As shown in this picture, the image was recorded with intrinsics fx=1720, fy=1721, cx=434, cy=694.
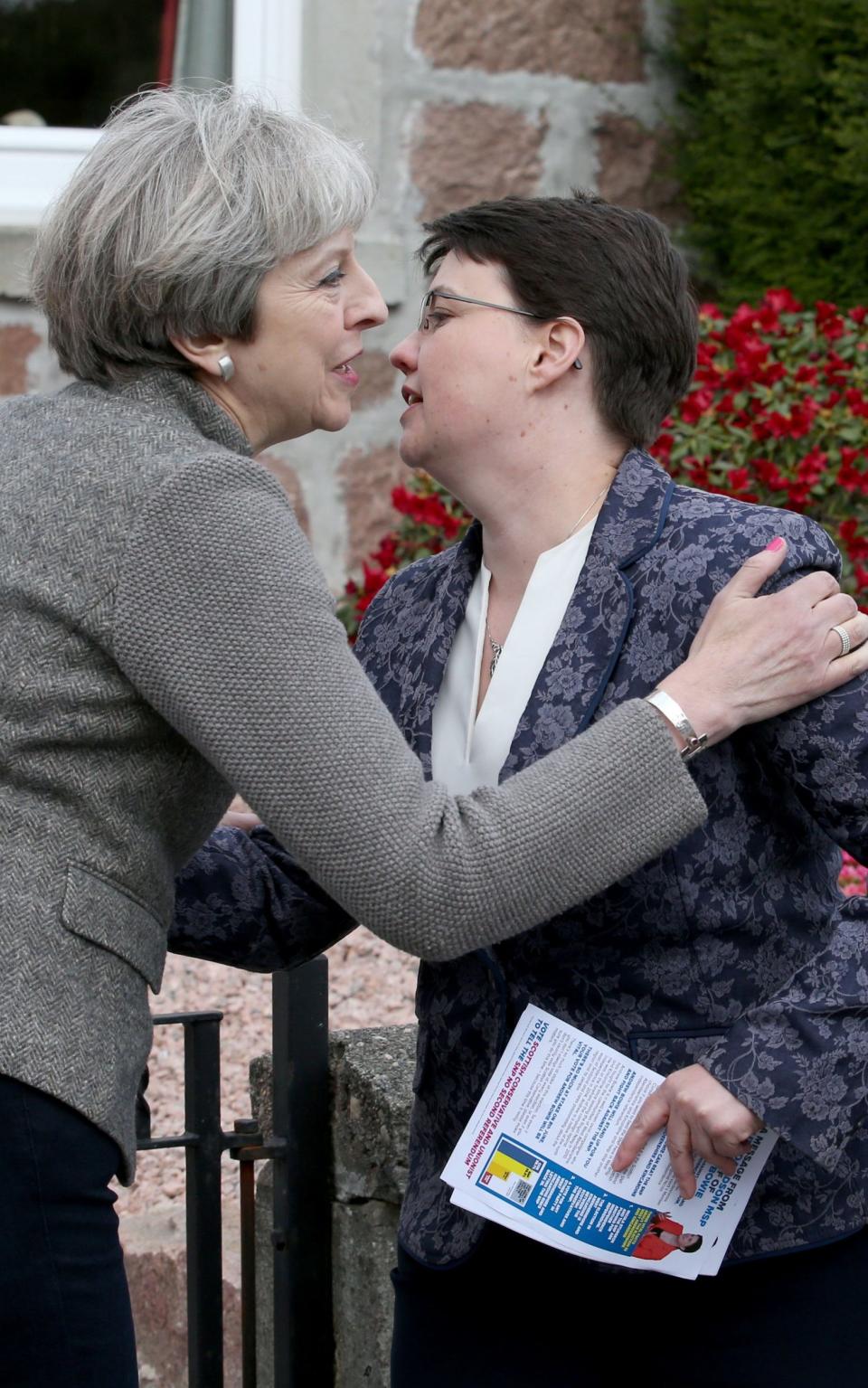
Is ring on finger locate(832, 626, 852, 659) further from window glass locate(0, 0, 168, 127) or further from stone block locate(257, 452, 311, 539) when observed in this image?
window glass locate(0, 0, 168, 127)

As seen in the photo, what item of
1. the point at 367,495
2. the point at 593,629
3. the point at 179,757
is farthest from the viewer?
the point at 367,495

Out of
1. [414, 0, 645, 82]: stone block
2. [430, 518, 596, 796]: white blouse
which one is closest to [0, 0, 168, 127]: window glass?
[414, 0, 645, 82]: stone block

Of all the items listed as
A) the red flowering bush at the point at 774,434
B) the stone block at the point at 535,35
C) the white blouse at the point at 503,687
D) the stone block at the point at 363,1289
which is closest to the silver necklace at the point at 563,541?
the white blouse at the point at 503,687

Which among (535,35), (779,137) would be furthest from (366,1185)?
(535,35)

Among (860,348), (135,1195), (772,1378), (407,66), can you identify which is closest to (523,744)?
(772,1378)

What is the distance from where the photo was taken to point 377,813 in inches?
64.8

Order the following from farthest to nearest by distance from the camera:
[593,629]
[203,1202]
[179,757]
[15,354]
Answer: [15,354] → [203,1202] → [593,629] → [179,757]

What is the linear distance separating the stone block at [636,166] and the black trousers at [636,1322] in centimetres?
434

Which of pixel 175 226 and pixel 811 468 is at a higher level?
pixel 175 226

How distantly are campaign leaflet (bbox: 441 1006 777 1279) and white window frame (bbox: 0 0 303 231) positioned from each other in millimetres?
4172

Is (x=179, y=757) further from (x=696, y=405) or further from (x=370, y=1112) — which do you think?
(x=696, y=405)

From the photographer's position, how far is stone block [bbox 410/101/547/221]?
548 cm

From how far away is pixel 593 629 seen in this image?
1981 mm

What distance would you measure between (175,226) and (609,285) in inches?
23.4
